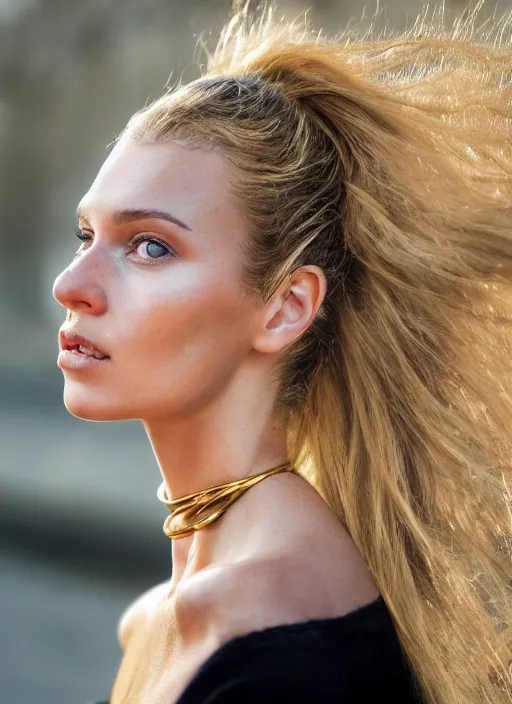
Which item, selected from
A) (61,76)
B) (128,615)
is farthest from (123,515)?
(128,615)

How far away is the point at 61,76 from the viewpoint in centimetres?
442

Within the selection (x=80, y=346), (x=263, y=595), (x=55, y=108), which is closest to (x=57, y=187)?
(x=55, y=108)

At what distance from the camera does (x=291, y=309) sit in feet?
5.00

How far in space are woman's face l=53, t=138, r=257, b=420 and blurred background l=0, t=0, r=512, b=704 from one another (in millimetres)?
2170

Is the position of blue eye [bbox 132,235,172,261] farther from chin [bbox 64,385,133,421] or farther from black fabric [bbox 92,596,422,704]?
black fabric [bbox 92,596,422,704]

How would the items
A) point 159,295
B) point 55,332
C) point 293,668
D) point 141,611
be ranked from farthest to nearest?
1. point 55,332
2. point 141,611
3. point 159,295
4. point 293,668

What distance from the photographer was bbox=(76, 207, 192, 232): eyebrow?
145 centimetres

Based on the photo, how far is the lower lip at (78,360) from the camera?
145 cm

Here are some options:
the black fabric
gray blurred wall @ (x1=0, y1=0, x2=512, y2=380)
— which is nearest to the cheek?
the black fabric

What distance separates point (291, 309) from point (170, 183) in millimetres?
258

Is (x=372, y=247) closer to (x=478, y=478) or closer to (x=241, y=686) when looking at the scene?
(x=478, y=478)

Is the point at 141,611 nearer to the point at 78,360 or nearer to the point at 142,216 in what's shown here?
the point at 78,360

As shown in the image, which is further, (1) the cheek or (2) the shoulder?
(1) the cheek

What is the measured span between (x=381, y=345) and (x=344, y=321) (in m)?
0.07
